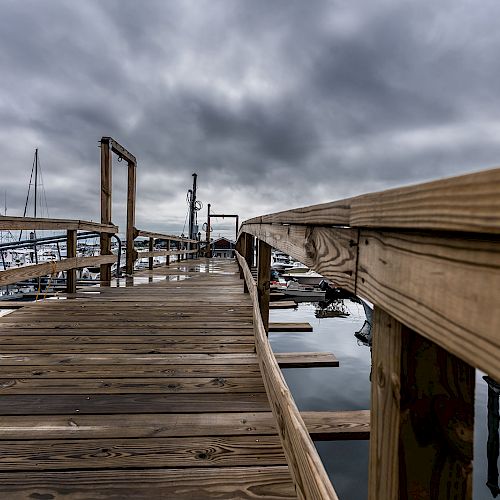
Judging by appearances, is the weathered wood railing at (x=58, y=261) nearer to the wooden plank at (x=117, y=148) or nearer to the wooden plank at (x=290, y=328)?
the wooden plank at (x=117, y=148)

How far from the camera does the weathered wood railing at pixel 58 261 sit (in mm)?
3510

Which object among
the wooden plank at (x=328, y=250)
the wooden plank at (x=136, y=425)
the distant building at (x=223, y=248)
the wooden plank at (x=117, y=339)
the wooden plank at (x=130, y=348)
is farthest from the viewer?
the distant building at (x=223, y=248)

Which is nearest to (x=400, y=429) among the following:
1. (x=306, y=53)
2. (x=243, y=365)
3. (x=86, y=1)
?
(x=243, y=365)

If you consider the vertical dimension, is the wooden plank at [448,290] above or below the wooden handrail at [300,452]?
above

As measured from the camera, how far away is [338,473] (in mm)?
5102

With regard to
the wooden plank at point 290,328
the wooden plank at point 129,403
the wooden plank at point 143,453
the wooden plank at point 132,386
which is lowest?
the wooden plank at point 290,328

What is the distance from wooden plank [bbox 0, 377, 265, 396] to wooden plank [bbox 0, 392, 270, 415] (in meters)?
0.05

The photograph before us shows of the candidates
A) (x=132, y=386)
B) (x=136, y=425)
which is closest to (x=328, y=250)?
(x=136, y=425)

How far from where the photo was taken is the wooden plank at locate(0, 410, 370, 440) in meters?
1.80

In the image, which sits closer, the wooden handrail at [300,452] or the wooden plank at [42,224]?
the wooden handrail at [300,452]

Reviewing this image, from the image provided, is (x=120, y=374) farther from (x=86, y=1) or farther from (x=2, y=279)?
(x=86, y=1)

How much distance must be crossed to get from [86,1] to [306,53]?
1058 cm

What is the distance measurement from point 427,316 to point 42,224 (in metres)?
4.41

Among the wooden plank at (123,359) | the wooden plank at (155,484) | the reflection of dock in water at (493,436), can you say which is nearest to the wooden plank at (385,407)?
the wooden plank at (155,484)
